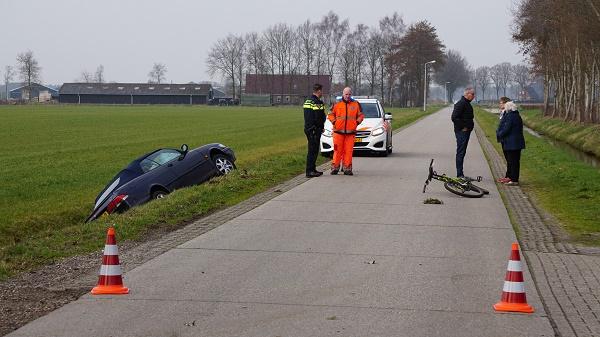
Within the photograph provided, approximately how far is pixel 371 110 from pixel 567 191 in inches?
413

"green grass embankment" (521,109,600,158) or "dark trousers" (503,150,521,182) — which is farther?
"green grass embankment" (521,109,600,158)

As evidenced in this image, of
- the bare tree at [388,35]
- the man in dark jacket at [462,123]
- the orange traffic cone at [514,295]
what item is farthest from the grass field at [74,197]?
the bare tree at [388,35]

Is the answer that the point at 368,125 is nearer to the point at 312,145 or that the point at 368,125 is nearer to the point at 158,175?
the point at 312,145

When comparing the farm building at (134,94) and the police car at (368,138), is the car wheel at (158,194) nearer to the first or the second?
the police car at (368,138)

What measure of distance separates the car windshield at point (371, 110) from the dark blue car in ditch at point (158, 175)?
25.4ft

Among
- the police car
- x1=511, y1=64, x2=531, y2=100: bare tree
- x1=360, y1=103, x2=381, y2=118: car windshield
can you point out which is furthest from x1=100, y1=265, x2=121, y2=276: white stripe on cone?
x1=511, y1=64, x2=531, y2=100: bare tree

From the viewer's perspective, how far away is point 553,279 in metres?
8.16

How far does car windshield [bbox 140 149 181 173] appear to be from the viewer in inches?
622

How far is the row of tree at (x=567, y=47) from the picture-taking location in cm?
3762

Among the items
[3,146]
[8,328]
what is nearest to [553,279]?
[8,328]

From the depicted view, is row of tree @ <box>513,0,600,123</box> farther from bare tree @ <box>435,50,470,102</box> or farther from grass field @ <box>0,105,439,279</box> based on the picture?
bare tree @ <box>435,50,470,102</box>

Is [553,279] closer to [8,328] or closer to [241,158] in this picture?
[8,328]

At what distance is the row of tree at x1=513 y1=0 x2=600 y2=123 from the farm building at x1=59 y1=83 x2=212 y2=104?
317ft

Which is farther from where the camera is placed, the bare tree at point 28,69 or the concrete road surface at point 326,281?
the bare tree at point 28,69
